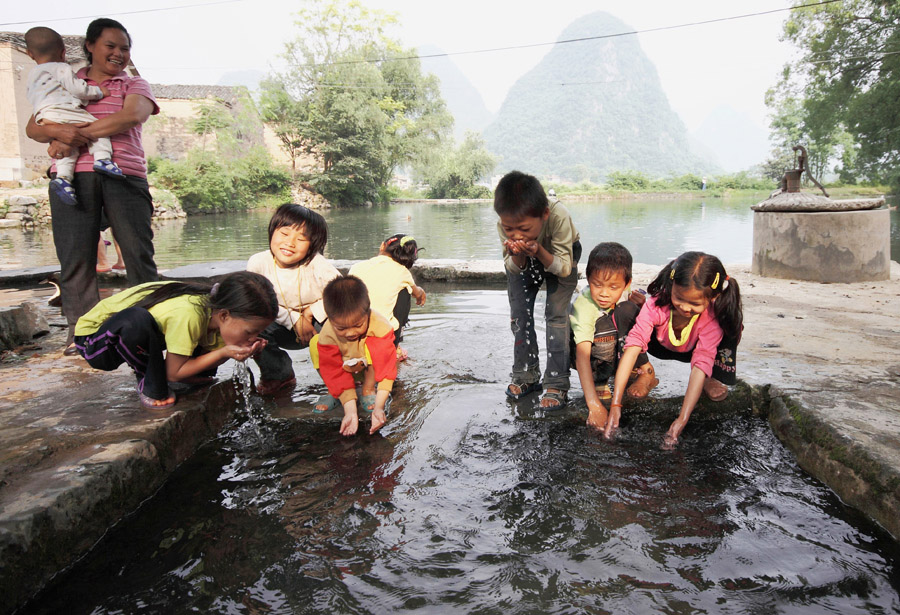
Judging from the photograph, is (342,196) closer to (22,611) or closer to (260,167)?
(260,167)

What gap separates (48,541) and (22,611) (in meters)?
0.19

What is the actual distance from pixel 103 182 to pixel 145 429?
5.65 feet

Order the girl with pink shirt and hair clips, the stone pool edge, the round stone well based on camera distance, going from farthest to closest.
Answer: the round stone well
the girl with pink shirt and hair clips
the stone pool edge

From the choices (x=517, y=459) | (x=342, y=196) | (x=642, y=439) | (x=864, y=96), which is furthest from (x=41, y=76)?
(x=342, y=196)

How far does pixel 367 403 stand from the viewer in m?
2.88

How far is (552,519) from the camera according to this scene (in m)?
1.99

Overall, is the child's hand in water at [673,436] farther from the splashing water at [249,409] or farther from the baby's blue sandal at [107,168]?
the baby's blue sandal at [107,168]

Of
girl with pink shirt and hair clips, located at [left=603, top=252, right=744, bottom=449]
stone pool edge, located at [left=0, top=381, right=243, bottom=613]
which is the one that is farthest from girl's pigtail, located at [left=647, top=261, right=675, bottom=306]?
stone pool edge, located at [left=0, top=381, right=243, bottom=613]

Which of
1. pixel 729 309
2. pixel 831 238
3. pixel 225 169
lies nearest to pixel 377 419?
pixel 729 309

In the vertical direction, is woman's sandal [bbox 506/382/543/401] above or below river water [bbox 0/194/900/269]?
below

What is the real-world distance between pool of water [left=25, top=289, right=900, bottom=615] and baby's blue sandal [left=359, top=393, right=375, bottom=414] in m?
0.12

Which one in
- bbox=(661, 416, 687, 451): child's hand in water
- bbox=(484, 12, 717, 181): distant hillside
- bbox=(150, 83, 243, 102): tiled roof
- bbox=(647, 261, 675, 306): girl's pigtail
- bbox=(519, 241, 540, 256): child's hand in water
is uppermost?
bbox=(484, 12, 717, 181): distant hillside

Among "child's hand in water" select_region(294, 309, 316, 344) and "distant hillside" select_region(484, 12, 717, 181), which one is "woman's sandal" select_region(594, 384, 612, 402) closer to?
"child's hand in water" select_region(294, 309, 316, 344)

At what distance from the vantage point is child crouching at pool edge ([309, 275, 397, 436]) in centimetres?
255
